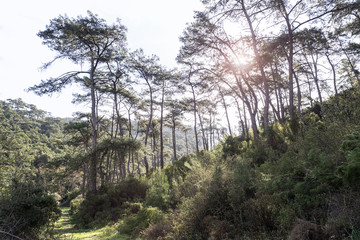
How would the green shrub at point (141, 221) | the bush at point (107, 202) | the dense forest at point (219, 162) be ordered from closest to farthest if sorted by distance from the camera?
1. the dense forest at point (219, 162)
2. the green shrub at point (141, 221)
3. the bush at point (107, 202)

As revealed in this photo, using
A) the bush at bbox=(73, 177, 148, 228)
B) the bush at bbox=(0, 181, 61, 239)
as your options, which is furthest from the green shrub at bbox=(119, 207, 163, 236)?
the bush at bbox=(73, 177, 148, 228)

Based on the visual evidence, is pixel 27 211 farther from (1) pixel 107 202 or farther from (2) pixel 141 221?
(1) pixel 107 202

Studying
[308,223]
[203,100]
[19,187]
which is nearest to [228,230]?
[308,223]

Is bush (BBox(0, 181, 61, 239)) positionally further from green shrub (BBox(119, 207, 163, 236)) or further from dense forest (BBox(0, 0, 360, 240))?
green shrub (BBox(119, 207, 163, 236))

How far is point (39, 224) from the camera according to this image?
17.9ft

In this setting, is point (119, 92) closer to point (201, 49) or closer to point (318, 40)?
point (201, 49)

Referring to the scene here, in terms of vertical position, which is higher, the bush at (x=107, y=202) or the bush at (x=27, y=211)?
the bush at (x=27, y=211)

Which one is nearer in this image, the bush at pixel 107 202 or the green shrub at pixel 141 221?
the green shrub at pixel 141 221

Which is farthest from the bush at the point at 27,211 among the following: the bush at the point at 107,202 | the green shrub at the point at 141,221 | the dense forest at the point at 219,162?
the bush at the point at 107,202

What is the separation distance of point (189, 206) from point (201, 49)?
33.6 feet

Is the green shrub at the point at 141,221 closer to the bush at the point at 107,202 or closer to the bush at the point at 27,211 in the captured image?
the bush at the point at 27,211

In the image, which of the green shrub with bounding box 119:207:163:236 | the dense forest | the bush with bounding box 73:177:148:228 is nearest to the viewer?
the dense forest

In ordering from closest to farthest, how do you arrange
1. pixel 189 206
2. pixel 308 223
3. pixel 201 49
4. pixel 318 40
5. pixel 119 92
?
pixel 308 223, pixel 189 206, pixel 318 40, pixel 201 49, pixel 119 92

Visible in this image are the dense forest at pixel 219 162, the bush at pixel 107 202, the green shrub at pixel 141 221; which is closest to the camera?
the dense forest at pixel 219 162
